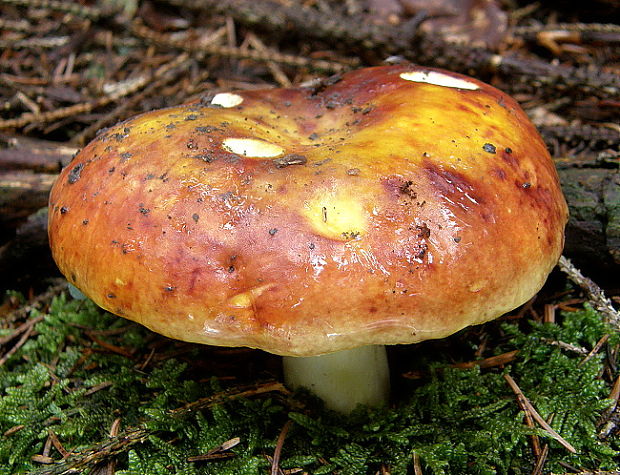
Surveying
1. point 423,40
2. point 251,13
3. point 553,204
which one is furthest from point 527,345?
point 251,13

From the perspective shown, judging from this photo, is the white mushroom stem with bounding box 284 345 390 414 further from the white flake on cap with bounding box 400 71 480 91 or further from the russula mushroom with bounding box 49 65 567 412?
the white flake on cap with bounding box 400 71 480 91

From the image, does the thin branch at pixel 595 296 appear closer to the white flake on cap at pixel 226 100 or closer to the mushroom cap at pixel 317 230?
the mushroom cap at pixel 317 230

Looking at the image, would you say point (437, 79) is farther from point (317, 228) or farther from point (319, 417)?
point (319, 417)

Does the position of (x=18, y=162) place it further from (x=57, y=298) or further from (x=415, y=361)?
(x=415, y=361)

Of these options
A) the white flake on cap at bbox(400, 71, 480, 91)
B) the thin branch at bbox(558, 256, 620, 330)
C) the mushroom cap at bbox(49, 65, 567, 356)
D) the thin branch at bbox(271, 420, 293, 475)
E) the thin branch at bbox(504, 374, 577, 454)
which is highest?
the white flake on cap at bbox(400, 71, 480, 91)

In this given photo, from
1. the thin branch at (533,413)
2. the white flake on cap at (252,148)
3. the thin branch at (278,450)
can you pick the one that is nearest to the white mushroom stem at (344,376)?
the thin branch at (278,450)

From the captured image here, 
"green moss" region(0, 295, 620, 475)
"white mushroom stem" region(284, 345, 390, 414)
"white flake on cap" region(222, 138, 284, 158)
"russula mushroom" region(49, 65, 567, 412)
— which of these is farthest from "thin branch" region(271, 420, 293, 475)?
"white flake on cap" region(222, 138, 284, 158)

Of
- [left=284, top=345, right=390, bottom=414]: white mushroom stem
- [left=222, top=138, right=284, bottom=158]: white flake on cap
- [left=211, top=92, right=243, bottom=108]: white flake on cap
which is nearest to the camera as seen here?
[left=222, top=138, right=284, bottom=158]: white flake on cap
